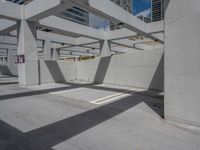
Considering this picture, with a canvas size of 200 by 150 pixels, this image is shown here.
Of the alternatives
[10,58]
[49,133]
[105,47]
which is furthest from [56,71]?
[10,58]

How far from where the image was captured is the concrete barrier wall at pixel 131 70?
7845mm

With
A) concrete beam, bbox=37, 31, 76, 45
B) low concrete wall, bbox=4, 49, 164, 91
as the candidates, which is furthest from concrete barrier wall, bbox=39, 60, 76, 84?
concrete beam, bbox=37, 31, 76, 45

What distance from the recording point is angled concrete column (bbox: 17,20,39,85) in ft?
29.2

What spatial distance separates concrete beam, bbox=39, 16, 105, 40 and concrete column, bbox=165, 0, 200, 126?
8035 millimetres

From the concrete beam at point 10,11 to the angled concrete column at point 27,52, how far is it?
0.45m

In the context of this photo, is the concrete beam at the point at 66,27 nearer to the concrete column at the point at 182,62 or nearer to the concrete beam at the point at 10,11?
the concrete beam at the point at 10,11

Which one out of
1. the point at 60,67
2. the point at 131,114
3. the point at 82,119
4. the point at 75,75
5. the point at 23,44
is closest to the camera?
the point at 82,119

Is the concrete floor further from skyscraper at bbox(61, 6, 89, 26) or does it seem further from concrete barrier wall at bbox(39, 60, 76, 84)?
skyscraper at bbox(61, 6, 89, 26)

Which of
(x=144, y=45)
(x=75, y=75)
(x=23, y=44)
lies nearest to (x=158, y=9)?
(x=144, y=45)

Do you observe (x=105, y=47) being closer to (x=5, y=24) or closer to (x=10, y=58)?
(x=5, y=24)

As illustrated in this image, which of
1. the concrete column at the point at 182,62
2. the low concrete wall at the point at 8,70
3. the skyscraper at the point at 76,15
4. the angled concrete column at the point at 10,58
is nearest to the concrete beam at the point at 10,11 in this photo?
the concrete column at the point at 182,62

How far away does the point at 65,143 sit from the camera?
257 cm

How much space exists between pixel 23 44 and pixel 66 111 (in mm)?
6360

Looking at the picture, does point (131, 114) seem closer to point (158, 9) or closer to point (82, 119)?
point (82, 119)
